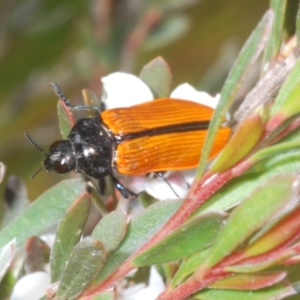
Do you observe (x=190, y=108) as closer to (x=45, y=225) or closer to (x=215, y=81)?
(x=45, y=225)

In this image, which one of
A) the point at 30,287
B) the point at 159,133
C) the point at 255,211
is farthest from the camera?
the point at 159,133

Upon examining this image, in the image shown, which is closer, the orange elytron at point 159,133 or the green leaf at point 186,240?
the green leaf at point 186,240

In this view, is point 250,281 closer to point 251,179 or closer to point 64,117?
point 251,179

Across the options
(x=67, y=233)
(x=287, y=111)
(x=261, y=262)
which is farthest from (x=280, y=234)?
(x=67, y=233)

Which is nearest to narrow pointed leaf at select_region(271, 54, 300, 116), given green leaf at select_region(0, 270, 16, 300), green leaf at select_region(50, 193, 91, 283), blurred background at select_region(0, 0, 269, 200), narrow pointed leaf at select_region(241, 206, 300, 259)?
narrow pointed leaf at select_region(241, 206, 300, 259)

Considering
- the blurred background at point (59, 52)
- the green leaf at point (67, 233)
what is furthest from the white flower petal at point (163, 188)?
the blurred background at point (59, 52)

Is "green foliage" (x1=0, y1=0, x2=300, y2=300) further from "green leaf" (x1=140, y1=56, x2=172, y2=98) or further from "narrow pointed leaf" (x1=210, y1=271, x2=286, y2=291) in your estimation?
"green leaf" (x1=140, y1=56, x2=172, y2=98)

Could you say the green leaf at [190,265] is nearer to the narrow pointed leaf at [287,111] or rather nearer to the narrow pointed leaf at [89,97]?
the narrow pointed leaf at [287,111]

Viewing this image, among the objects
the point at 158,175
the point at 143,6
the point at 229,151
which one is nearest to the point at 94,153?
the point at 158,175
